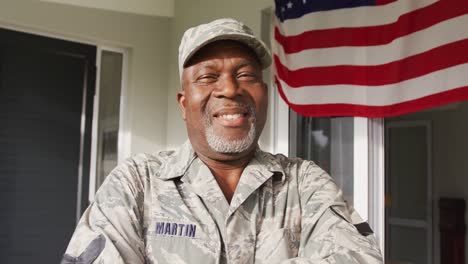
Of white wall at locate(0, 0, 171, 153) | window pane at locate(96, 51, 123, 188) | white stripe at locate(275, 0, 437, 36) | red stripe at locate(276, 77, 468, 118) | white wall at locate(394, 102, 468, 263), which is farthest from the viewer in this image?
white wall at locate(394, 102, 468, 263)

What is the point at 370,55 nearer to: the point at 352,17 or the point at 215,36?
the point at 352,17

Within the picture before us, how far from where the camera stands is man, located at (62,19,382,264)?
2.79ft

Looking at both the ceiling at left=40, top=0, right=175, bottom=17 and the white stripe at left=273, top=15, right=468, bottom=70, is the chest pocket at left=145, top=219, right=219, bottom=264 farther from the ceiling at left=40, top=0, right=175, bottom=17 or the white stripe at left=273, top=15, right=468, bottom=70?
the ceiling at left=40, top=0, right=175, bottom=17

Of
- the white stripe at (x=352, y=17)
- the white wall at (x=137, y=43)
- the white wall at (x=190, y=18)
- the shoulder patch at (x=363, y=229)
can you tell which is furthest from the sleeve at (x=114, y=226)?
the white wall at (x=137, y=43)

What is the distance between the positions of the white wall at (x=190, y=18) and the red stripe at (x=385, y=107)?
0.39 metres

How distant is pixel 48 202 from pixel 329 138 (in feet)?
4.94

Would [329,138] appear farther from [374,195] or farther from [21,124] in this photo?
[21,124]

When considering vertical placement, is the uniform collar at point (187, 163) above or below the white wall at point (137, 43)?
below

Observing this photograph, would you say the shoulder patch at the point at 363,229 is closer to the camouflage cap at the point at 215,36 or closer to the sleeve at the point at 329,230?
the sleeve at the point at 329,230

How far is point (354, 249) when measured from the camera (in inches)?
32.7

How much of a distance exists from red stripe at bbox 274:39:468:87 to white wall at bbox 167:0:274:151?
341 millimetres

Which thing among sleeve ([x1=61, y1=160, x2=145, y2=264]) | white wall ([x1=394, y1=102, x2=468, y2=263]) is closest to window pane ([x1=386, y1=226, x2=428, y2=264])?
white wall ([x1=394, y1=102, x2=468, y2=263])

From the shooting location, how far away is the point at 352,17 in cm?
181

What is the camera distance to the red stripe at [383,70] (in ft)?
4.75
